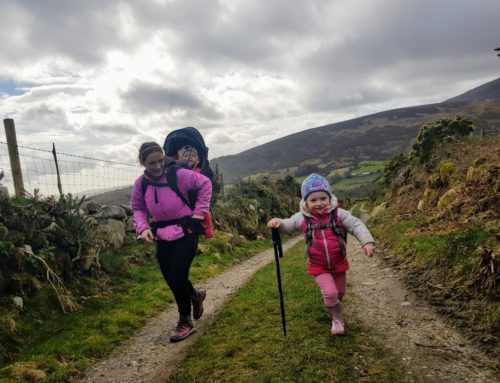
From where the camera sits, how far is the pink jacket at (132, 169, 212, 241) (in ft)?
17.9

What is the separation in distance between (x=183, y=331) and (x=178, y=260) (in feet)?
3.87

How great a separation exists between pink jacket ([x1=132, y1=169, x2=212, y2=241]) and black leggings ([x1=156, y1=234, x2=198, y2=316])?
0.47 feet

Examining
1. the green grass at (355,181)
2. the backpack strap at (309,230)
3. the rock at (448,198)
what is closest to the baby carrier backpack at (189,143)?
the backpack strap at (309,230)

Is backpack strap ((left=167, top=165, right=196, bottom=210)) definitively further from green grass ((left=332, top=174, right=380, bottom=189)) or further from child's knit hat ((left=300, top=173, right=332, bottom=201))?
green grass ((left=332, top=174, right=380, bottom=189))

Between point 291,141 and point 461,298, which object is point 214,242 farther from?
point 291,141

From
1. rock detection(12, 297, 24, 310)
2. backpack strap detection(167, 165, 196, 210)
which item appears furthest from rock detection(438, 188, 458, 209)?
rock detection(12, 297, 24, 310)

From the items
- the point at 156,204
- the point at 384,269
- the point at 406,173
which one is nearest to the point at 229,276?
the point at 384,269

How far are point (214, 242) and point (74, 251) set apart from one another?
7188mm

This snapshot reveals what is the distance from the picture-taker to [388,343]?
15.5 feet

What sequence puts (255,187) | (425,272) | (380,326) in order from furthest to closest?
(255,187) < (425,272) < (380,326)

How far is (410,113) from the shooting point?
176125 mm

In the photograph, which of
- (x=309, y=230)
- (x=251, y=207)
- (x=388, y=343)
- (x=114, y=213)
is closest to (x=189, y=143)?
(x=309, y=230)

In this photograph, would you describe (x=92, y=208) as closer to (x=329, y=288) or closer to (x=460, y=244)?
(x=329, y=288)

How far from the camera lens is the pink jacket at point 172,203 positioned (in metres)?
5.47
